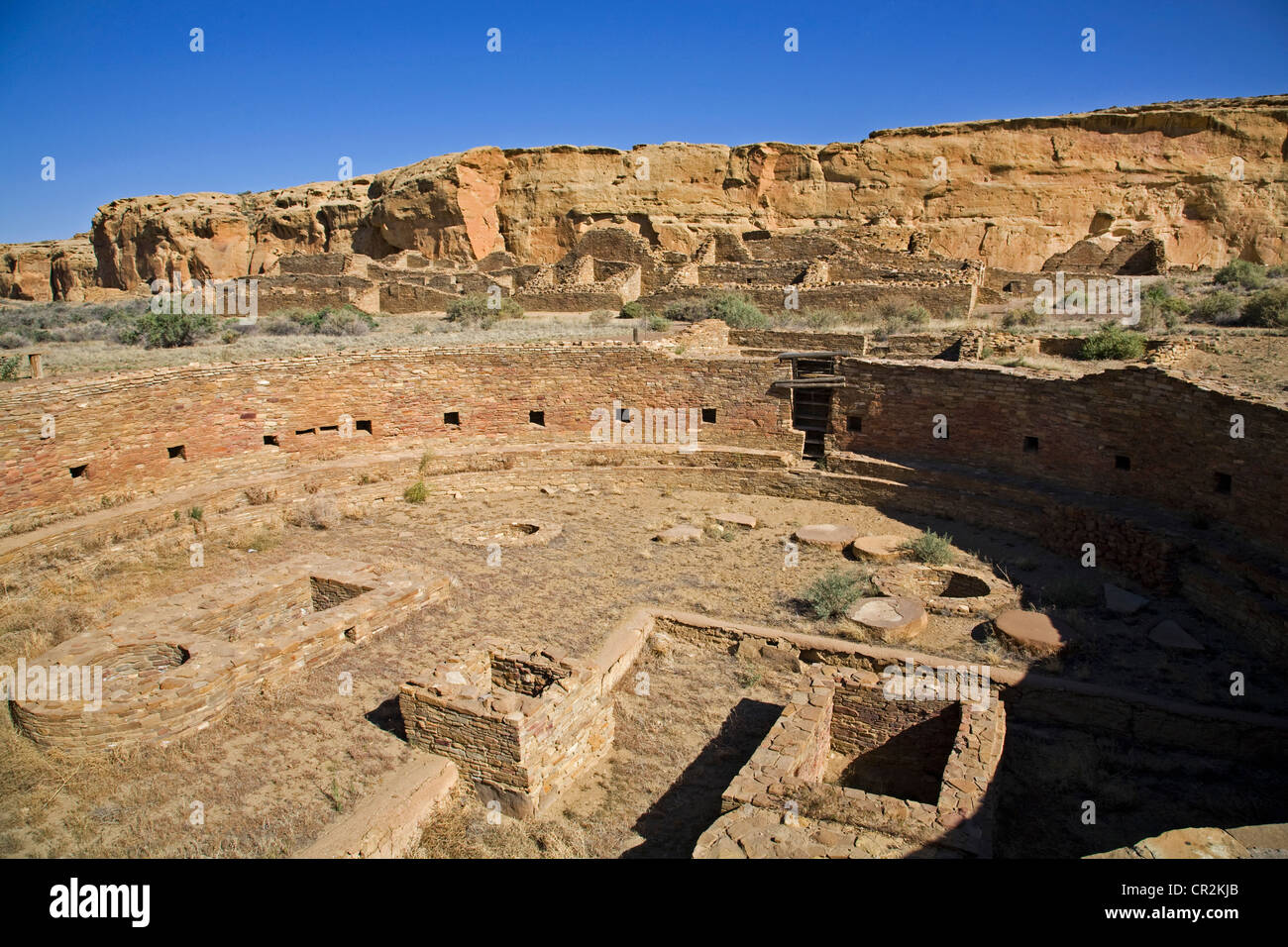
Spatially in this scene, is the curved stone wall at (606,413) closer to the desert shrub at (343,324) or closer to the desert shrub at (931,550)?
the desert shrub at (931,550)

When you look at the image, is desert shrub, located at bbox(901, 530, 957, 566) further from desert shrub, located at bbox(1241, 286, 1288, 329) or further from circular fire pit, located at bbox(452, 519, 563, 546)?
desert shrub, located at bbox(1241, 286, 1288, 329)

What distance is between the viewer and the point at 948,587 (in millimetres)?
9602

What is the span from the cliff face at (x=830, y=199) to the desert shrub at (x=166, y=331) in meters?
18.4

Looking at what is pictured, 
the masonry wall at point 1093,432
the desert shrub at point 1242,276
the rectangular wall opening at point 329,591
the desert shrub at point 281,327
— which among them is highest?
the desert shrub at point 1242,276

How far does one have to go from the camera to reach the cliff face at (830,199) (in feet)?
95.7

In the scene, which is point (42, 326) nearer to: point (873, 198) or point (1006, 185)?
point (873, 198)

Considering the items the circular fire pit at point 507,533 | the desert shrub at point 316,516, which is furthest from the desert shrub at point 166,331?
the circular fire pit at point 507,533

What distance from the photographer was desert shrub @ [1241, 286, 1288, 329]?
598 inches

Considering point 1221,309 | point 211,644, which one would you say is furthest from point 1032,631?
point 1221,309

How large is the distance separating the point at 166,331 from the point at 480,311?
25.9ft

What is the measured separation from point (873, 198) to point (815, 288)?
574 inches

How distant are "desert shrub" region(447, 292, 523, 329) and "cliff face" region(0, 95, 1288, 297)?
1188 cm

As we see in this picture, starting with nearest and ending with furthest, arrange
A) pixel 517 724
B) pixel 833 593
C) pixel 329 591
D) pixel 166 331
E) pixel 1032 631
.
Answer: pixel 517 724, pixel 1032 631, pixel 833 593, pixel 329 591, pixel 166 331

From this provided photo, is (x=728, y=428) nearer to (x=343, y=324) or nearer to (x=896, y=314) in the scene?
(x=896, y=314)
